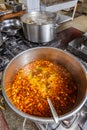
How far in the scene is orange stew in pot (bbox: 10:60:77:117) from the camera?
0.58m

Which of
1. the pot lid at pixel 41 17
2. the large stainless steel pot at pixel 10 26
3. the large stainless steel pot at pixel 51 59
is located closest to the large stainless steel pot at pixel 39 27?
the pot lid at pixel 41 17

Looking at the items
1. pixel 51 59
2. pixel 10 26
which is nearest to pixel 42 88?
pixel 51 59

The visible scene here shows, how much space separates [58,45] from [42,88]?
549mm

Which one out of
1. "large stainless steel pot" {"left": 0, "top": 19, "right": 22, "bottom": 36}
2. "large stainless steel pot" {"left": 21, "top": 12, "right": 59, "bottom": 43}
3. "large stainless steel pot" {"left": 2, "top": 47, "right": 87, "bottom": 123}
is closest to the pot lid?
"large stainless steel pot" {"left": 21, "top": 12, "right": 59, "bottom": 43}

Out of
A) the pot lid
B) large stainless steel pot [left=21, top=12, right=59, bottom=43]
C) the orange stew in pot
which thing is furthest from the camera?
the pot lid

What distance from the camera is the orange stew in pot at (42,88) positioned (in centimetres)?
58

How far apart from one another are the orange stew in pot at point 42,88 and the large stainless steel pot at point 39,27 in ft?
0.96

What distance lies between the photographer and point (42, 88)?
67 centimetres

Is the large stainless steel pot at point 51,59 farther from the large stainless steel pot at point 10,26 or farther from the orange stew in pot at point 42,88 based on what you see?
the large stainless steel pot at point 10,26

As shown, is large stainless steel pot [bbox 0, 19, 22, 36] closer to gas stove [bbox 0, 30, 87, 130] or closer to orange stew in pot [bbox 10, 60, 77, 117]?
gas stove [bbox 0, 30, 87, 130]

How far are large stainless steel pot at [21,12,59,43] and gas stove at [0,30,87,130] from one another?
8 centimetres

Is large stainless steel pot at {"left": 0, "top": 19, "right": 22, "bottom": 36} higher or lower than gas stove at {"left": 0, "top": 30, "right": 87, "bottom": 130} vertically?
higher

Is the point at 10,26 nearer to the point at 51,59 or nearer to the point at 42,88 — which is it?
the point at 51,59

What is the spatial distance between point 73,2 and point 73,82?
6.58 feet
